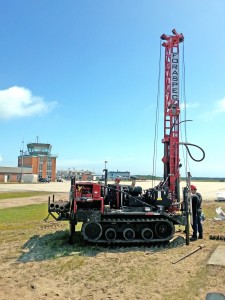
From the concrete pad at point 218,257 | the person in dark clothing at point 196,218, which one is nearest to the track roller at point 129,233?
the person in dark clothing at point 196,218

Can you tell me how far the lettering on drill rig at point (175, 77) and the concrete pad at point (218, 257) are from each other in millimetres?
7059

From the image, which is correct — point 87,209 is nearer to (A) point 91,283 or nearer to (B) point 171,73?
(A) point 91,283

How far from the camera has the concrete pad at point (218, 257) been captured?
8719 millimetres

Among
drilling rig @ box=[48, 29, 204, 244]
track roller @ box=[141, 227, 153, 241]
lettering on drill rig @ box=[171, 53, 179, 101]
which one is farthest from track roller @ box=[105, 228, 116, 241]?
lettering on drill rig @ box=[171, 53, 179, 101]

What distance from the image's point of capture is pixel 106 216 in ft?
36.1

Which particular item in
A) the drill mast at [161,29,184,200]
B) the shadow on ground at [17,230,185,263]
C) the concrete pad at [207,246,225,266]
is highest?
the drill mast at [161,29,184,200]

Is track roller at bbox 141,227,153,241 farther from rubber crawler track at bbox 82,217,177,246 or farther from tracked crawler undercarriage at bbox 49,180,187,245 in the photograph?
rubber crawler track at bbox 82,217,177,246

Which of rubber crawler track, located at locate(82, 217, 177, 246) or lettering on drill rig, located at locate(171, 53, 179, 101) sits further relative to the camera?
lettering on drill rig, located at locate(171, 53, 179, 101)

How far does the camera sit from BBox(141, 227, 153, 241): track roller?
11.0 meters

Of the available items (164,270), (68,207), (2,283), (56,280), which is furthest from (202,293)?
(68,207)

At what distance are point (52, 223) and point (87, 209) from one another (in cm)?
529

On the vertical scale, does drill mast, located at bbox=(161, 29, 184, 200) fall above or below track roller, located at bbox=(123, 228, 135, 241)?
above

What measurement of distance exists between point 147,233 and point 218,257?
2.58 m

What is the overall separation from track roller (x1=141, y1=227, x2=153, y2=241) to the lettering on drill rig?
6329 mm
